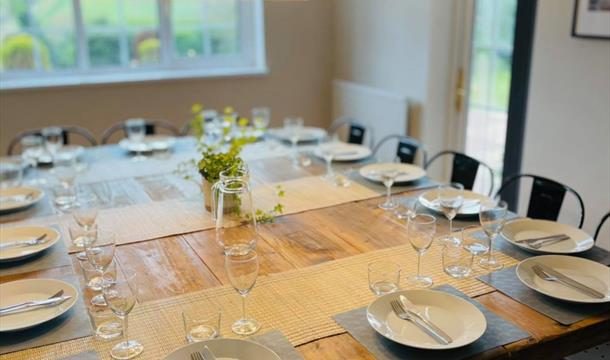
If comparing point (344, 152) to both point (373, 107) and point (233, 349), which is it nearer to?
point (373, 107)

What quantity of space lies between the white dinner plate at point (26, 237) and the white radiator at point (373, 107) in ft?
8.32

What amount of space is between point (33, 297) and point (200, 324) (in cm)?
49

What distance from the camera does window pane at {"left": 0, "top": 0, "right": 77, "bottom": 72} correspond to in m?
4.09

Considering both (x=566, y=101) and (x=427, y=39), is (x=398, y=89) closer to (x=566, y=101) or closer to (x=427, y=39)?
(x=427, y=39)

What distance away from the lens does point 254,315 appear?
→ 1.45m

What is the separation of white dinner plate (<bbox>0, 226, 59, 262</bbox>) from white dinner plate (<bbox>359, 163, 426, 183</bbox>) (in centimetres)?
120

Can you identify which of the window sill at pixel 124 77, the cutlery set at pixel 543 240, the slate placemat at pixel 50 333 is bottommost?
the slate placemat at pixel 50 333

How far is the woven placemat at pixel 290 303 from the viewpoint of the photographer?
4.43 feet

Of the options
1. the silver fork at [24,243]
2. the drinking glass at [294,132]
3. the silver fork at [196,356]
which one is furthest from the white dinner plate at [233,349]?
the drinking glass at [294,132]

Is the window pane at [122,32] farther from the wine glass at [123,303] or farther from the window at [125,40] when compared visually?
the wine glass at [123,303]

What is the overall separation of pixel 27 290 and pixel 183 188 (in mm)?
918

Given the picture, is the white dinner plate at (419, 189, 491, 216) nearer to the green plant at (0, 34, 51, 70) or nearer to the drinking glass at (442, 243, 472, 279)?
the drinking glass at (442, 243, 472, 279)

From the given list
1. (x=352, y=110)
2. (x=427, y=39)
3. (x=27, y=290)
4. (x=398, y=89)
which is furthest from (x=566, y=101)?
(x=27, y=290)

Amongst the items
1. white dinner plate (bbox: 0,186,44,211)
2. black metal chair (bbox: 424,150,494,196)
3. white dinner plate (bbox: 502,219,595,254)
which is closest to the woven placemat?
white dinner plate (bbox: 502,219,595,254)
